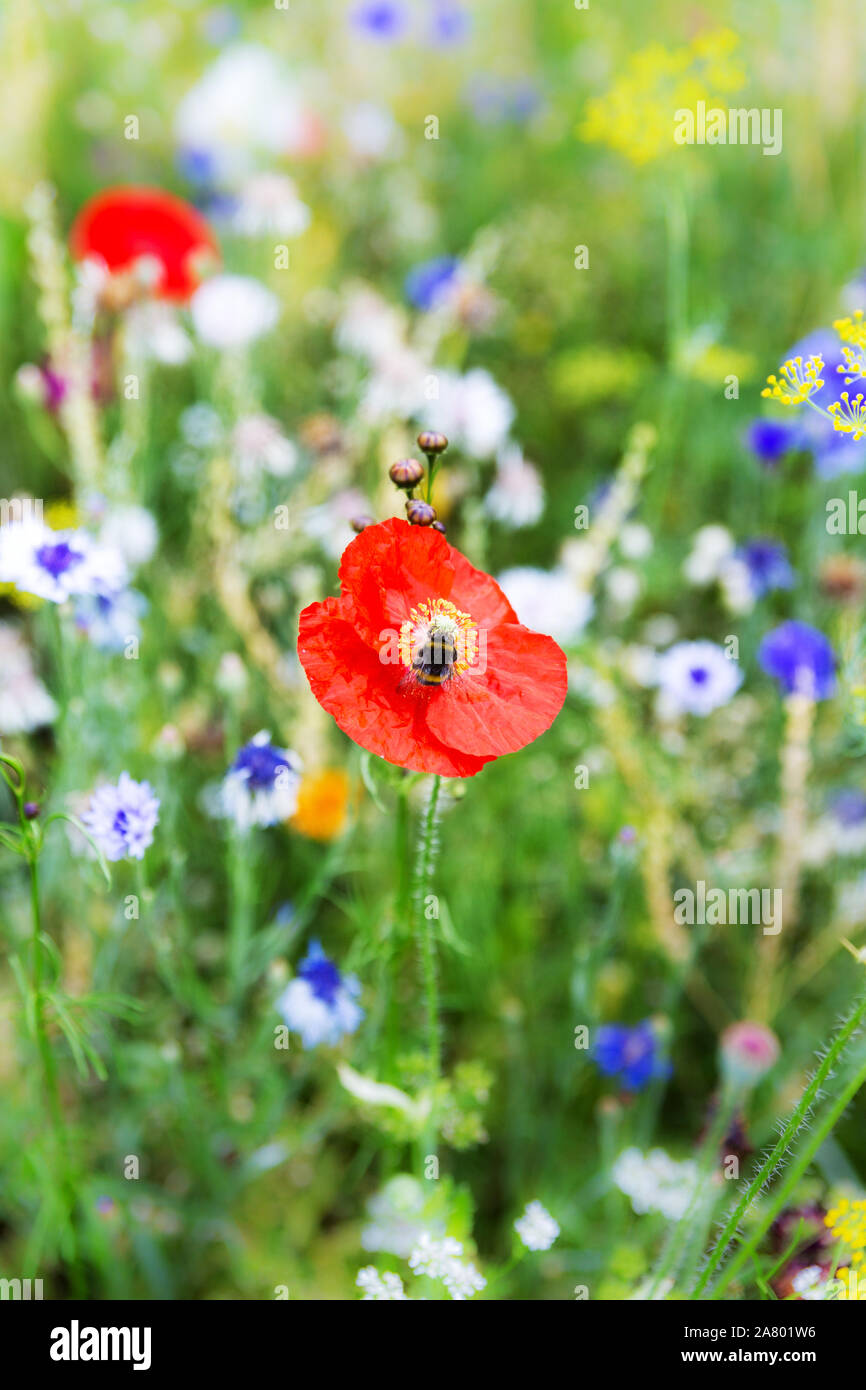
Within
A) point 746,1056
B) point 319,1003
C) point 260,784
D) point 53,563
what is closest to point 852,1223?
point 746,1056

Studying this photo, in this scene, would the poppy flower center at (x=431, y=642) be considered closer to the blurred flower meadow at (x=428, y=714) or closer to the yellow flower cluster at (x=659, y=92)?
the blurred flower meadow at (x=428, y=714)

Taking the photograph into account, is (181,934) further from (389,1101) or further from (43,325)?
(43,325)

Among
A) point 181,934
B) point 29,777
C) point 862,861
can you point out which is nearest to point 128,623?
point 181,934

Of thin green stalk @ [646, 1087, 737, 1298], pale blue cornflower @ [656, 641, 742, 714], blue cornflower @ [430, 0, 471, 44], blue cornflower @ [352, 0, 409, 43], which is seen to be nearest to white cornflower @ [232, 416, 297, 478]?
pale blue cornflower @ [656, 641, 742, 714]

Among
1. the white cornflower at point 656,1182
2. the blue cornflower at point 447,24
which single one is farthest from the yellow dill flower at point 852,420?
the blue cornflower at point 447,24

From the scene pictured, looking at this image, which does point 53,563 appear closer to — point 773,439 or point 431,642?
point 431,642

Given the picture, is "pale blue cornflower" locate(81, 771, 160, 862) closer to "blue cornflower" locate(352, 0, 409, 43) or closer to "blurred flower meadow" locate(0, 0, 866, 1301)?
"blurred flower meadow" locate(0, 0, 866, 1301)

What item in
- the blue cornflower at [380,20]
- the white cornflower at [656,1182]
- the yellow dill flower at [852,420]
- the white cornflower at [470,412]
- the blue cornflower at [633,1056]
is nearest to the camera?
the yellow dill flower at [852,420]
